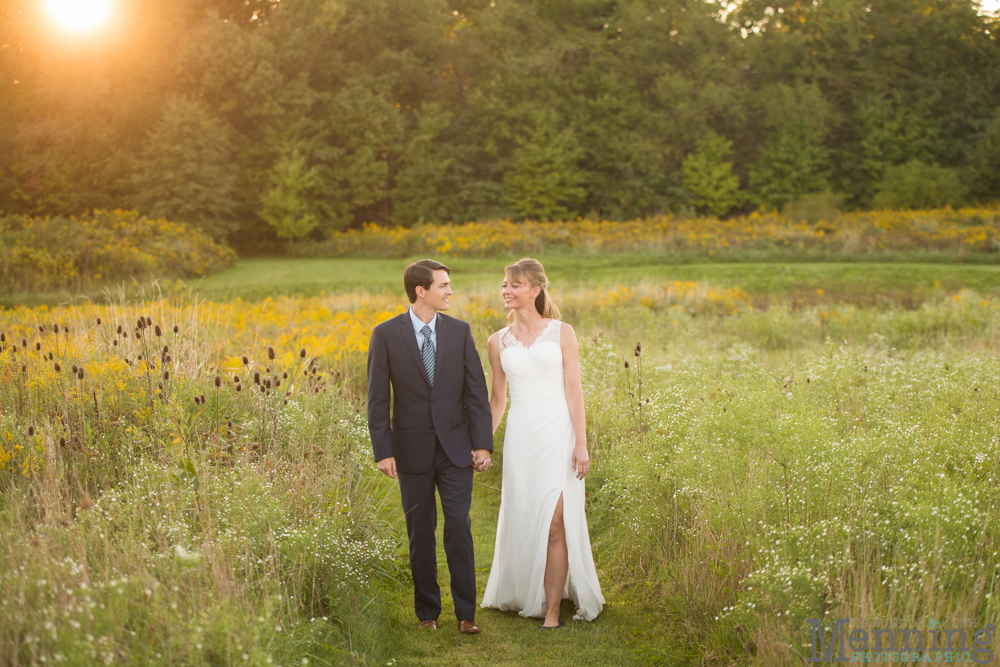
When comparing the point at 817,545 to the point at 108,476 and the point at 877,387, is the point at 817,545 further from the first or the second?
the point at 108,476

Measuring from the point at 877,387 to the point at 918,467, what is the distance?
8.69ft

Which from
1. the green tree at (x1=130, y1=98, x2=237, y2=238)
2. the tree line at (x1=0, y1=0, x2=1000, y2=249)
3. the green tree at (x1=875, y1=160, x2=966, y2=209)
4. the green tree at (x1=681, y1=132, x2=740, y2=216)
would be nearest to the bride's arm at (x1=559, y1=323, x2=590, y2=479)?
the green tree at (x1=130, y1=98, x2=237, y2=238)

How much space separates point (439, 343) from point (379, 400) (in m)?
0.46

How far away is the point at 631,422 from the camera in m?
6.08

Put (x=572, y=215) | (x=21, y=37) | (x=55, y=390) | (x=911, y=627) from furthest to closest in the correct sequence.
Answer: (x=572, y=215), (x=21, y=37), (x=55, y=390), (x=911, y=627)

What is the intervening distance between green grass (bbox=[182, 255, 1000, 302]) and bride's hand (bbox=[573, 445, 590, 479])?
35.1 ft

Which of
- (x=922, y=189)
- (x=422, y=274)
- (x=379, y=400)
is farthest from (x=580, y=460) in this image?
(x=922, y=189)

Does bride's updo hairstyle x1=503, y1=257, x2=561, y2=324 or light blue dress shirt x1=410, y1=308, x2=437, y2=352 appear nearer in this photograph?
light blue dress shirt x1=410, y1=308, x2=437, y2=352

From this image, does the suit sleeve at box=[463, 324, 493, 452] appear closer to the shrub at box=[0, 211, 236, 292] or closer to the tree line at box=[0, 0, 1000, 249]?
the shrub at box=[0, 211, 236, 292]

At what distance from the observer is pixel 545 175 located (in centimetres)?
3475

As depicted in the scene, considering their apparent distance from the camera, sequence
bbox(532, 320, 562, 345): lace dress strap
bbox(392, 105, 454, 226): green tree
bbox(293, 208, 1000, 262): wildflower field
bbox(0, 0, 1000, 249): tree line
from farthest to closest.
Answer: bbox(392, 105, 454, 226): green tree, bbox(0, 0, 1000, 249): tree line, bbox(293, 208, 1000, 262): wildflower field, bbox(532, 320, 562, 345): lace dress strap

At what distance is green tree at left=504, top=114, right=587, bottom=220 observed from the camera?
→ 34562 millimetres

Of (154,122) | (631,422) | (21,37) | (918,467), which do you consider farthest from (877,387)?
(21,37)

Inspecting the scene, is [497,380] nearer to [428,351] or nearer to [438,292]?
[428,351]
